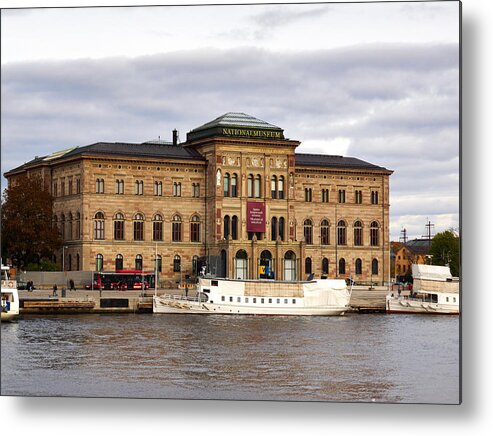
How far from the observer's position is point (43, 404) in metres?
23.3

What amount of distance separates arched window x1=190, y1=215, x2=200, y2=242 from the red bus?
552 centimetres

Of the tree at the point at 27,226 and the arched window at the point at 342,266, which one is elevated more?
the tree at the point at 27,226

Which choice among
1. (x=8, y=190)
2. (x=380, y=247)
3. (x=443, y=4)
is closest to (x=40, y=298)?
(x=8, y=190)

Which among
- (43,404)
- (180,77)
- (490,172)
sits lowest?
(43,404)

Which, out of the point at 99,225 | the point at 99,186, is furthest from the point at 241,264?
the point at 99,186

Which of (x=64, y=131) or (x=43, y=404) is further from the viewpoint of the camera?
(x=64, y=131)

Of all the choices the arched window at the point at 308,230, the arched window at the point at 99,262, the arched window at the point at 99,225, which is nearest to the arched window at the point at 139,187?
the arched window at the point at 99,225

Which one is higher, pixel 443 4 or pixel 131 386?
pixel 443 4

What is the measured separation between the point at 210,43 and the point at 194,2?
1634 mm

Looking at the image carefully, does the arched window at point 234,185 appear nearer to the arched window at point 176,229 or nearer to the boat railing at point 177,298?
the arched window at point 176,229

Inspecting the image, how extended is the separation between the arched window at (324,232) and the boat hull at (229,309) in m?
20.1

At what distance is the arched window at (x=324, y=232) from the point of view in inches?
3034

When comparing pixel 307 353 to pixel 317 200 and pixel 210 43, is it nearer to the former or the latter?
pixel 210 43

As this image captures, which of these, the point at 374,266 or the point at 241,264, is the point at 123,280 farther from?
the point at 374,266
